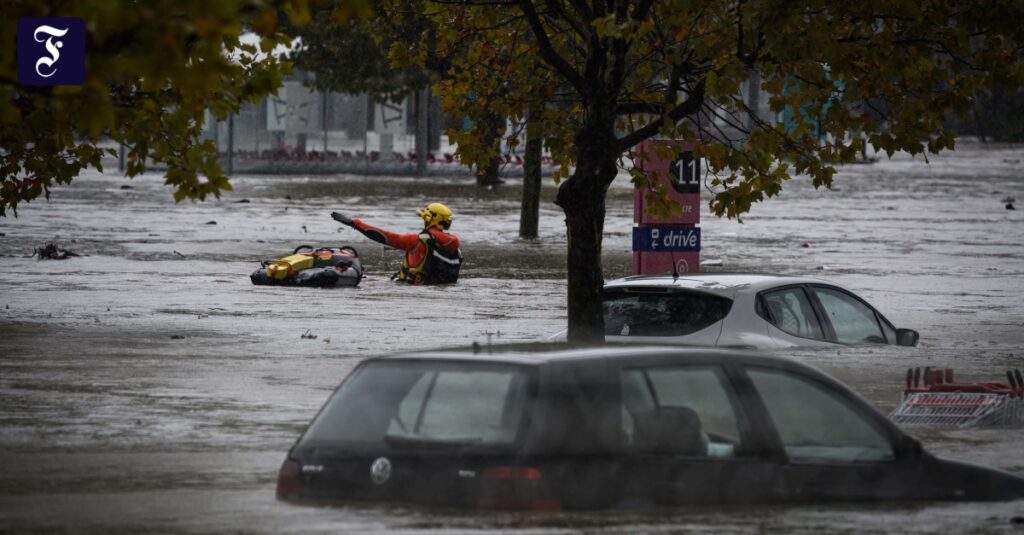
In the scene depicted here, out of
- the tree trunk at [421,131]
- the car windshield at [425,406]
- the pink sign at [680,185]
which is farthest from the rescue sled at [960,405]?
the tree trunk at [421,131]

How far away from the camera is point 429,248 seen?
86.3 ft

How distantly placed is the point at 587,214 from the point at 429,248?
10885 millimetres

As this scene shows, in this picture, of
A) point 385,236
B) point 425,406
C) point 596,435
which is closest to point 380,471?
point 425,406

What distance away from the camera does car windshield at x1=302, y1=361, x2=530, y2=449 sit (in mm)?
7578

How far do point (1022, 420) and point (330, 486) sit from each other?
7.05 metres

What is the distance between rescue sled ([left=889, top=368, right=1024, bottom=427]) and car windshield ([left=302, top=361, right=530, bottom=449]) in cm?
618

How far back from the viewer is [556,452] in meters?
7.53

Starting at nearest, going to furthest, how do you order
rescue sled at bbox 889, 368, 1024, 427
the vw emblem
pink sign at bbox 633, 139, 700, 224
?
1. the vw emblem
2. rescue sled at bbox 889, 368, 1024, 427
3. pink sign at bbox 633, 139, 700, 224

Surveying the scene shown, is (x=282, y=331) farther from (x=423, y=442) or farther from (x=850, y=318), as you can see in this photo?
(x=423, y=442)

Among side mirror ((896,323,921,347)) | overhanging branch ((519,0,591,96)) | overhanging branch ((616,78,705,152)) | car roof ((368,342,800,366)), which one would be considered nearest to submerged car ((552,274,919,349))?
side mirror ((896,323,921,347))

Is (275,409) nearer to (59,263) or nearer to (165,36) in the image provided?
(165,36)

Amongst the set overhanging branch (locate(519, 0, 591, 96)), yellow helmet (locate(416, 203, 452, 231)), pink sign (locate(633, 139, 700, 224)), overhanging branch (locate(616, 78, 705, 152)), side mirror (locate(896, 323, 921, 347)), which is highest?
overhanging branch (locate(519, 0, 591, 96))

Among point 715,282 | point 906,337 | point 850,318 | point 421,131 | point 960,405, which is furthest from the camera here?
point 421,131

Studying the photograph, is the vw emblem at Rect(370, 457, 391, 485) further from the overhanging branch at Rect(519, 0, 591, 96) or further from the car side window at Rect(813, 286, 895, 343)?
the car side window at Rect(813, 286, 895, 343)
